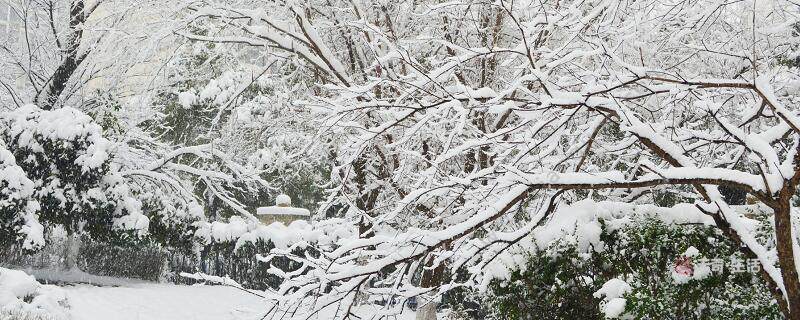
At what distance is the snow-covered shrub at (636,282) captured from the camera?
3.76 metres

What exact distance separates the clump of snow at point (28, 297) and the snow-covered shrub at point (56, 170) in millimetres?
2667

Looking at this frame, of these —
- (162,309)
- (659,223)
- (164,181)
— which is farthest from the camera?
(164,181)

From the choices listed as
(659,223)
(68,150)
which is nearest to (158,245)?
(68,150)

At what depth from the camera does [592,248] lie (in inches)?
163

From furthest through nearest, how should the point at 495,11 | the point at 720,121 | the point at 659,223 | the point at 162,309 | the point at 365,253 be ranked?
1. the point at 162,309
2. the point at 495,11
3. the point at 659,223
4. the point at 365,253
5. the point at 720,121

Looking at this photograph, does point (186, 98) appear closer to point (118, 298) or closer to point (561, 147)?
point (118, 298)

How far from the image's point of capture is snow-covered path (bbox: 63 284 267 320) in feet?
30.5

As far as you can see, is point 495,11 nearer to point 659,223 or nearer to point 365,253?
point 659,223

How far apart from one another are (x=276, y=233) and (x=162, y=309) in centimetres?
391

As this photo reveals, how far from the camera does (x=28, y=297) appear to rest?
8.13 m

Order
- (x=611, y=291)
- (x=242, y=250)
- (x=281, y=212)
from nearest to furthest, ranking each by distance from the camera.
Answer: (x=611, y=291) → (x=242, y=250) → (x=281, y=212)

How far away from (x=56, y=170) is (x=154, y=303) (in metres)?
3.11

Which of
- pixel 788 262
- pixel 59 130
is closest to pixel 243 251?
pixel 59 130

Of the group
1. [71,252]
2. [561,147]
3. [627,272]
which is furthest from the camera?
[71,252]
